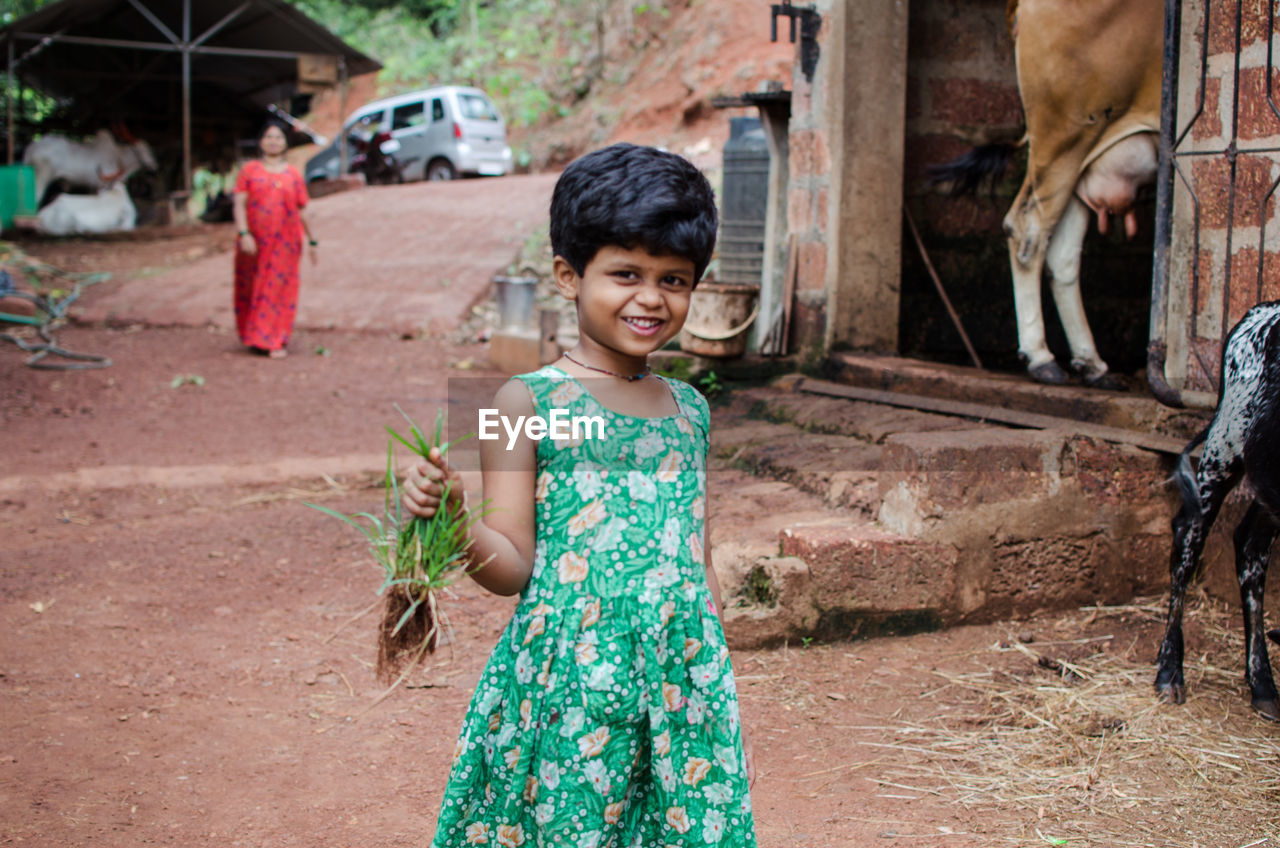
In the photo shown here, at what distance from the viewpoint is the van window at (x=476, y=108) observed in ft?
63.9

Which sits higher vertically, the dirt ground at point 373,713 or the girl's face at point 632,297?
the girl's face at point 632,297

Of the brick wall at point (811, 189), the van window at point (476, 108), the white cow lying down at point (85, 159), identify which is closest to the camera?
the brick wall at point (811, 189)

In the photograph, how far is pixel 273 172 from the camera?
8766 millimetres

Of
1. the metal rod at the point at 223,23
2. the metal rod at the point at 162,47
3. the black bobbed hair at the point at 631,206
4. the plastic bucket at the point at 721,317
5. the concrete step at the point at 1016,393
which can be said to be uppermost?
the metal rod at the point at 223,23

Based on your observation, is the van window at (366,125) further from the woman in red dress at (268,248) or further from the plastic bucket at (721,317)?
the plastic bucket at (721,317)

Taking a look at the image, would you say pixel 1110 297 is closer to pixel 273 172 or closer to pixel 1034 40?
pixel 1034 40

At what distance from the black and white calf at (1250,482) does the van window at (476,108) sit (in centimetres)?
1774

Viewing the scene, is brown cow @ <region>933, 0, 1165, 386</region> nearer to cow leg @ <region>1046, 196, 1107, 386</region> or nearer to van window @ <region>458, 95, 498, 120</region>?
cow leg @ <region>1046, 196, 1107, 386</region>

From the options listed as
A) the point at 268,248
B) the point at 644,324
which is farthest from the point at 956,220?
the point at 268,248

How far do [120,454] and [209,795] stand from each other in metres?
4.15

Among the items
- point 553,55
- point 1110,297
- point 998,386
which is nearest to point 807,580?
point 998,386

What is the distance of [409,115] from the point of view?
20.4 m

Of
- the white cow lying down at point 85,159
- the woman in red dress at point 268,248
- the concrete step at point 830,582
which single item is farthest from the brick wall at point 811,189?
the white cow lying down at point 85,159

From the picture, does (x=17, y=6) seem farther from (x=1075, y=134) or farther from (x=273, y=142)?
(x=1075, y=134)
